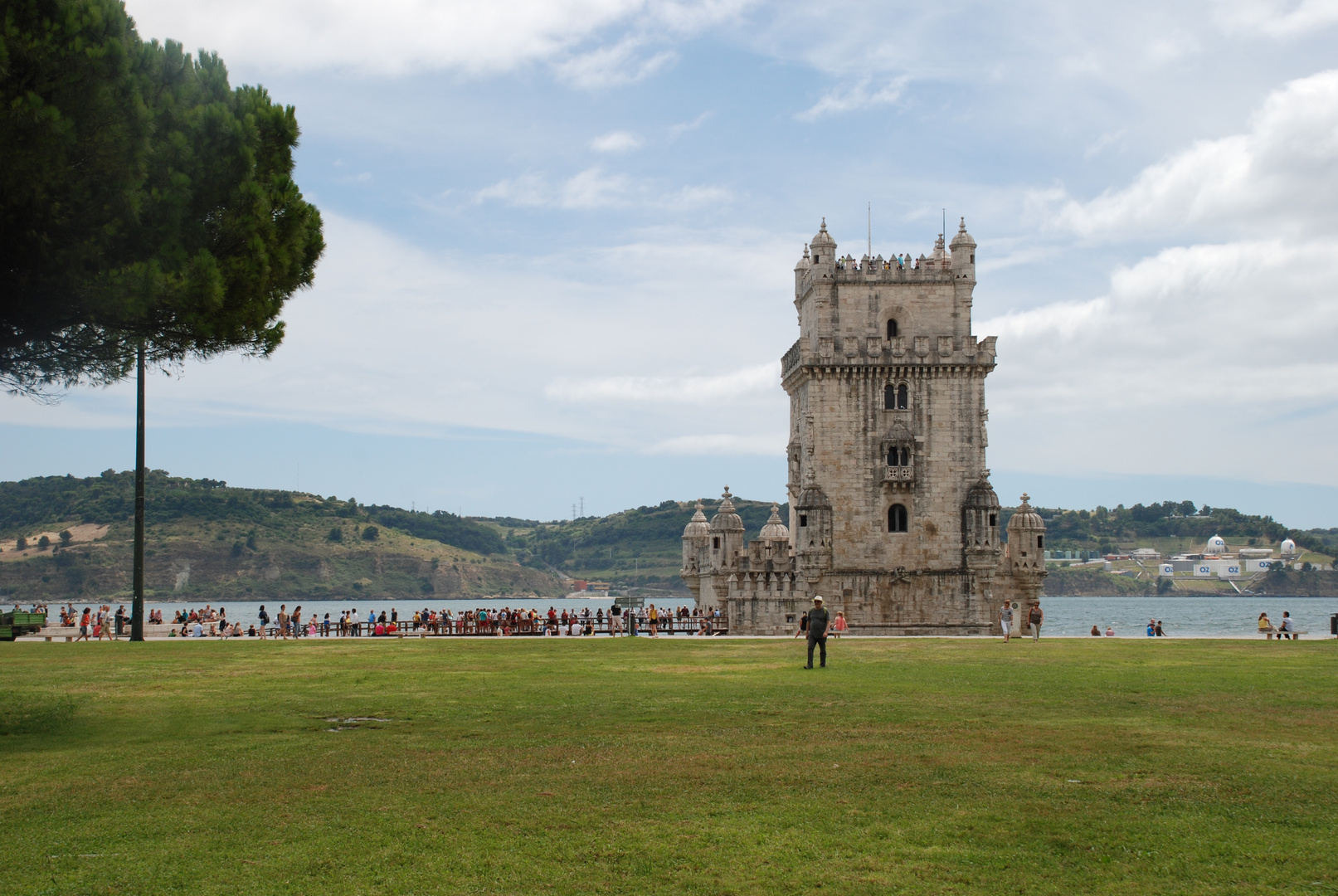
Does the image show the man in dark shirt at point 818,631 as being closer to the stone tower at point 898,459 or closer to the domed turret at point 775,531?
the stone tower at point 898,459

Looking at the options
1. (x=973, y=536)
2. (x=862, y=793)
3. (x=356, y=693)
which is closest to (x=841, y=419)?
(x=973, y=536)

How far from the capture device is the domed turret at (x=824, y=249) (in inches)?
2056

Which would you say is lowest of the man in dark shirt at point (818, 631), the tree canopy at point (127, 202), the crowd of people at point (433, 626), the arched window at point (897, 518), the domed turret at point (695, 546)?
the crowd of people at point (433, 626)

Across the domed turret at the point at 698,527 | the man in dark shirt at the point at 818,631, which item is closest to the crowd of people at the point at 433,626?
the domed turret at the point at 698,527

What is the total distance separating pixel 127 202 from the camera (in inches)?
645

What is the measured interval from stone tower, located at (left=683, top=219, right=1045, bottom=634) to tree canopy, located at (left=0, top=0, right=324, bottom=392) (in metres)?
33.6

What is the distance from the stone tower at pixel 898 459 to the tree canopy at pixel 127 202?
33.6 meters

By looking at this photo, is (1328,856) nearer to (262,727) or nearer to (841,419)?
(262,727)

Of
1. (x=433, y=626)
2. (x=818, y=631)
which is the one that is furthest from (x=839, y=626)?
(x=818, y=631)

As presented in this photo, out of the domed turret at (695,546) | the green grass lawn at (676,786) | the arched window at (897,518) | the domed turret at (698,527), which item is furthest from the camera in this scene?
the domed turret at (698,527)

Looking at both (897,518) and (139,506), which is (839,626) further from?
(139,506)

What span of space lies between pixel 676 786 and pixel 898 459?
1585 inches

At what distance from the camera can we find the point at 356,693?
66.3ft

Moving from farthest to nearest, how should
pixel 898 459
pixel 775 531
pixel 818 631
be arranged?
pixel 775 531 < pixel 898 459 < pixel 818 631
